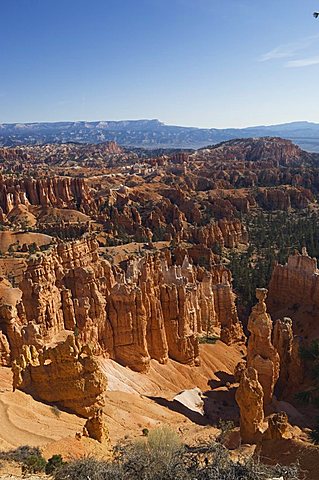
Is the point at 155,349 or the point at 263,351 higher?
the point at 263,351

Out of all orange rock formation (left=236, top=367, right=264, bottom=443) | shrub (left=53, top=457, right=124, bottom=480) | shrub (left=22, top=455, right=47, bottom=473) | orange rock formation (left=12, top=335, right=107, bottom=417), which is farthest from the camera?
orange rock formation (left=236, top=367, right=264, bottom=443)

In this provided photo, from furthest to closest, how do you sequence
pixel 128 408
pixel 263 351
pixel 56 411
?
1. pixel 263 351
2. pixel 128 408
3. pixel 56 411

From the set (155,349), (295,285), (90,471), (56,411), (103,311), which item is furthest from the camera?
(295,285)

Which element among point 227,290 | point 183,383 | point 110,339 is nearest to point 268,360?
point 183,383

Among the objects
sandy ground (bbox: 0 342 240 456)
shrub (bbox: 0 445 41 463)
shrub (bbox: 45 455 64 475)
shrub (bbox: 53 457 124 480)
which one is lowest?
sandy ground (bbox: 0 342 240 456)

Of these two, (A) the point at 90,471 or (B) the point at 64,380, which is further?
(B) the point at 64,380

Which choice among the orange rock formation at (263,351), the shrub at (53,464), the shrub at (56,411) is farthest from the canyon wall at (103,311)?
the shrub at (53,464)

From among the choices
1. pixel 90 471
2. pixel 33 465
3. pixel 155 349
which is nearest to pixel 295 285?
pixel 155 349

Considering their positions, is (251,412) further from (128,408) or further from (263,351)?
(263,351)

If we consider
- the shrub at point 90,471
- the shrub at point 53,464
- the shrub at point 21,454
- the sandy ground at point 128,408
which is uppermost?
the shrub at point 90,471

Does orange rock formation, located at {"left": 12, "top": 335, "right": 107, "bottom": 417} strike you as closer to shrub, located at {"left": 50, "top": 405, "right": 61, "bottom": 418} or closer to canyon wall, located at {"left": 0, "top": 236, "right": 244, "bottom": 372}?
shrub, located at {"left": 50, "top": 405, "right": 61, "bottom": 418}

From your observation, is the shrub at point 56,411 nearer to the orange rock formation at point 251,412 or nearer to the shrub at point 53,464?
the shrub at point 53,464

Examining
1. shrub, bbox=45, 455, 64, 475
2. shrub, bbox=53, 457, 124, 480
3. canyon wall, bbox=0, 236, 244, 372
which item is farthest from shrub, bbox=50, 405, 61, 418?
shrub, bbox=53, 457, 124, 480

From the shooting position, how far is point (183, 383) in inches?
1151
